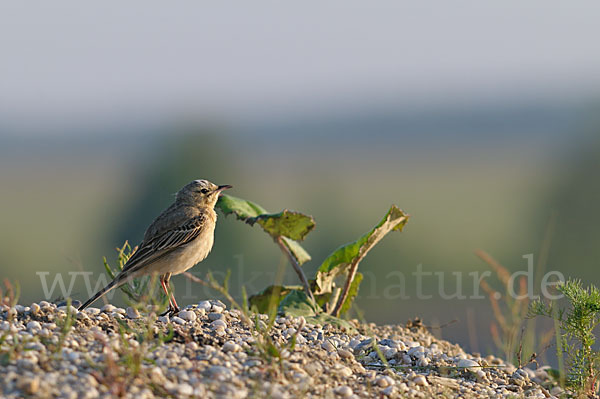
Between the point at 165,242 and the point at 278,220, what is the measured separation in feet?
3.66

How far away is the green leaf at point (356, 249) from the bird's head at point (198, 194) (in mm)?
1382

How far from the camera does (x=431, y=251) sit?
48.7 metres

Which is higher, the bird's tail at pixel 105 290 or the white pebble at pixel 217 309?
the bird's tail at pixel 105 290

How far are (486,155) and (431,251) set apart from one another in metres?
60.6

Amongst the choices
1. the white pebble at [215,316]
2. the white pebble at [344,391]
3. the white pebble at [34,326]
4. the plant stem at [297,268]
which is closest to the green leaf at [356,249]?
the plant stem at [297,268]

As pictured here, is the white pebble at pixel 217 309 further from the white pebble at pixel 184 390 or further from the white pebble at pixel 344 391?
the white pebble at pixel 184 390

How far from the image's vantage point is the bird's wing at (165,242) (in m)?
6.98

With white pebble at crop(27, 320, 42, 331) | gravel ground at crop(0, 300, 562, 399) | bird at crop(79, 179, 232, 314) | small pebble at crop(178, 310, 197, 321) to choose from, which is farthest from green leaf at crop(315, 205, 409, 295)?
white pebble at crop(27, 320, 42, 331)

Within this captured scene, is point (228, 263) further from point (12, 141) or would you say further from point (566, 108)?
point (12, 141)

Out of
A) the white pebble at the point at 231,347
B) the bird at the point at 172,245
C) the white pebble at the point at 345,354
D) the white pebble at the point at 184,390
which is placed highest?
the bird at the point at 172,245

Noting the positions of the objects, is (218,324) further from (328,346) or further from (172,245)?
(172,245)

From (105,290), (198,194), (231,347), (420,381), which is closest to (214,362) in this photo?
(231,347)

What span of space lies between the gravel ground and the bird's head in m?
1.55

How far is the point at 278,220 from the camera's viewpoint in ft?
24.0
